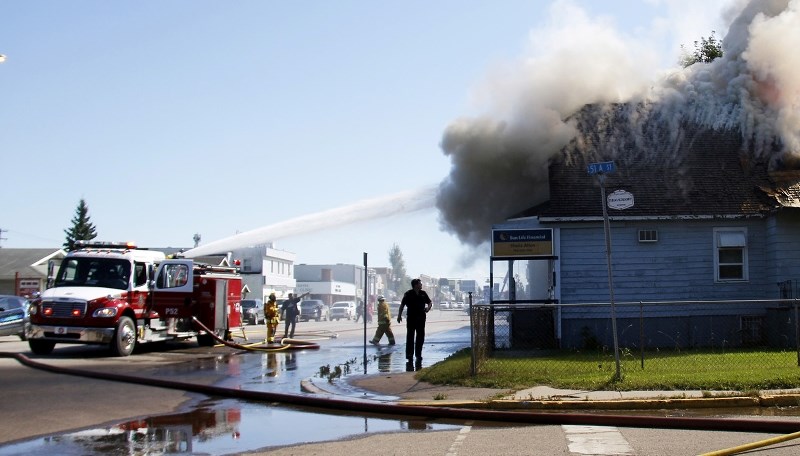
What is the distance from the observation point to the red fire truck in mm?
17750

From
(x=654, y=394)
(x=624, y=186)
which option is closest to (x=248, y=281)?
(x=624, y=186)

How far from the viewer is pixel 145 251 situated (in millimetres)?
19875

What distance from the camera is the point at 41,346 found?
18.4 m

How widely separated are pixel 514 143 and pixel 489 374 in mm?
10077

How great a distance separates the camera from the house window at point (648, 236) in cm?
1927

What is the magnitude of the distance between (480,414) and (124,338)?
436 inches

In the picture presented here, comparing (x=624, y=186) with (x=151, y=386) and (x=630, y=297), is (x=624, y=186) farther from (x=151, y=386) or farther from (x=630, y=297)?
(x=151, y=386)

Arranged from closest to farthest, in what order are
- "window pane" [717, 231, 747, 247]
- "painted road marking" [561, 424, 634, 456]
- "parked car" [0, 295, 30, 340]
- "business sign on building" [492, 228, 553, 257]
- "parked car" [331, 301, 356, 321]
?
"painted road marking" [561, 424, 634, 456]
"business sign on building" [492, 228, 553, 257]
"window pane" [717, 231, 747, 247]
"parked car" [0, 295, 30, 340]
"parked car" [331, 301, 356, 321]

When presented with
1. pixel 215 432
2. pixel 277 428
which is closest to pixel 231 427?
pixel 215 432

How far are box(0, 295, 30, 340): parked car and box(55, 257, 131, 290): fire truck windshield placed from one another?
25.8 ft

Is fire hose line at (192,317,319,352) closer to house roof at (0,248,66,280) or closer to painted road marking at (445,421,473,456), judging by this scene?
painted road marking at (445,421,473,456)

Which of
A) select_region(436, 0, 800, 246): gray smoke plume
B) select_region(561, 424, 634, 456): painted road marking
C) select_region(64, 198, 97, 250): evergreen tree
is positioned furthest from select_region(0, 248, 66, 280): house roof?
select_region(561, 424, 634, 456): painted road marking

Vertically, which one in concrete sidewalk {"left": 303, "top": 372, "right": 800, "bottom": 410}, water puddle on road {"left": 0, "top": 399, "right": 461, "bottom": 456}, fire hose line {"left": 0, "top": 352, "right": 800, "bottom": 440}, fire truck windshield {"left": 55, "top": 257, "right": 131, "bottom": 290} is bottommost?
water puddle on road {"left": 0, "top": 399, "right": 461, "bottom": 456}

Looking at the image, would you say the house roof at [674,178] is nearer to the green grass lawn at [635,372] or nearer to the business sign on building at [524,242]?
the business sign on building at [524,242]
